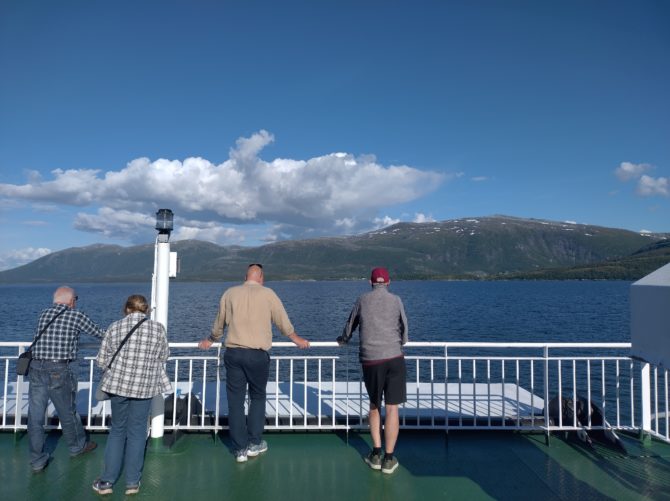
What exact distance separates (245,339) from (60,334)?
5.35ft

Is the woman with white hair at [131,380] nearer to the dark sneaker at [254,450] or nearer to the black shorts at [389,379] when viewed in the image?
the dark sneaker at [254,450]

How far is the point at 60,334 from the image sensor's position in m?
4.15

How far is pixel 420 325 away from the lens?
38656 mm

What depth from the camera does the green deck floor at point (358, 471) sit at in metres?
3.79

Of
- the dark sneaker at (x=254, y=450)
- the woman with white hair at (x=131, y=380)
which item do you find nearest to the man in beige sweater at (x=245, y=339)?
the dark sneaker at (x=254, y=450)

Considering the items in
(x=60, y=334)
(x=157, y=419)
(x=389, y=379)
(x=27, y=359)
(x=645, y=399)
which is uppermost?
(x=60, y=334)

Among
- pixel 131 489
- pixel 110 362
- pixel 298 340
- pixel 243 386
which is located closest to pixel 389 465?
pixel 298 340

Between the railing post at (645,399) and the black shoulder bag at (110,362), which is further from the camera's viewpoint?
the railing post at (645,399)

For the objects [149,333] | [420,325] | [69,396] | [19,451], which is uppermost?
[149,333]

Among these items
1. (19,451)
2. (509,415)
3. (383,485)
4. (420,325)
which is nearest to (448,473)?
(383,485)

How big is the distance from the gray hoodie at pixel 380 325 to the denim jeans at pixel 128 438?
1842mm

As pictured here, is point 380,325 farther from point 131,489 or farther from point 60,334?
point 60,334

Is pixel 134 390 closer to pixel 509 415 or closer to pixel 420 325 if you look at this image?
pixel 509 415

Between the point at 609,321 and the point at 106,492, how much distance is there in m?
46.7
